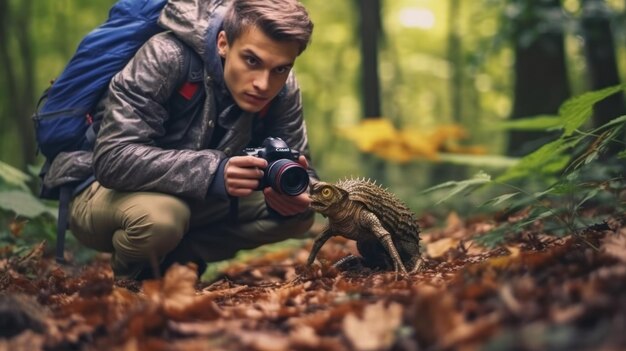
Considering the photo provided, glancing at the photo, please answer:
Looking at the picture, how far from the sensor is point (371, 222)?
3.01 meters

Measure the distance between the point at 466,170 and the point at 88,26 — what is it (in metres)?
9.38

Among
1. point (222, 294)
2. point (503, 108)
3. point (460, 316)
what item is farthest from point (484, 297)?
point (503, 108)

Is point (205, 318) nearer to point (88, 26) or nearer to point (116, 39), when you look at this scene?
point (116, 39)

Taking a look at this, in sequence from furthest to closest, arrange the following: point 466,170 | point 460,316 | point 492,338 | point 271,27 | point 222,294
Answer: point 466,170
point 271,27
point 222,294
point 460,316
point 492,338

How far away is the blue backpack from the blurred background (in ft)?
2.68

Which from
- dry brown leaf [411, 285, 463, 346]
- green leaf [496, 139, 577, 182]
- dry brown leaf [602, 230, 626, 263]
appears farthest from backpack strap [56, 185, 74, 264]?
dry brown leaf [602, 230, 626, 263]

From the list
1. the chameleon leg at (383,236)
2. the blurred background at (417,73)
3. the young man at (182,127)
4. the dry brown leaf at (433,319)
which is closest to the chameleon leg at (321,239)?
the chameleon leg at (383,236)

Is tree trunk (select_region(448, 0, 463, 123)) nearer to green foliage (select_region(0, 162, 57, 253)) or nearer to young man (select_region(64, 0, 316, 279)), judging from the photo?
green foliage (select_region(0, 162, 57, 253))

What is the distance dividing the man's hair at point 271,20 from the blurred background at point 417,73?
6.46 ft

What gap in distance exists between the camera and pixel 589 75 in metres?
5.86

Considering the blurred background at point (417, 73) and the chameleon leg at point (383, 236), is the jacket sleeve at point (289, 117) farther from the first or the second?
the blurred background at point (417, 73)

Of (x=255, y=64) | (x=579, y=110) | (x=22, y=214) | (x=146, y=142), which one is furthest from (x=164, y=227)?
(x=579, y=110)

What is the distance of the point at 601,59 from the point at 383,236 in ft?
12.6

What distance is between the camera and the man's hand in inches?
134
